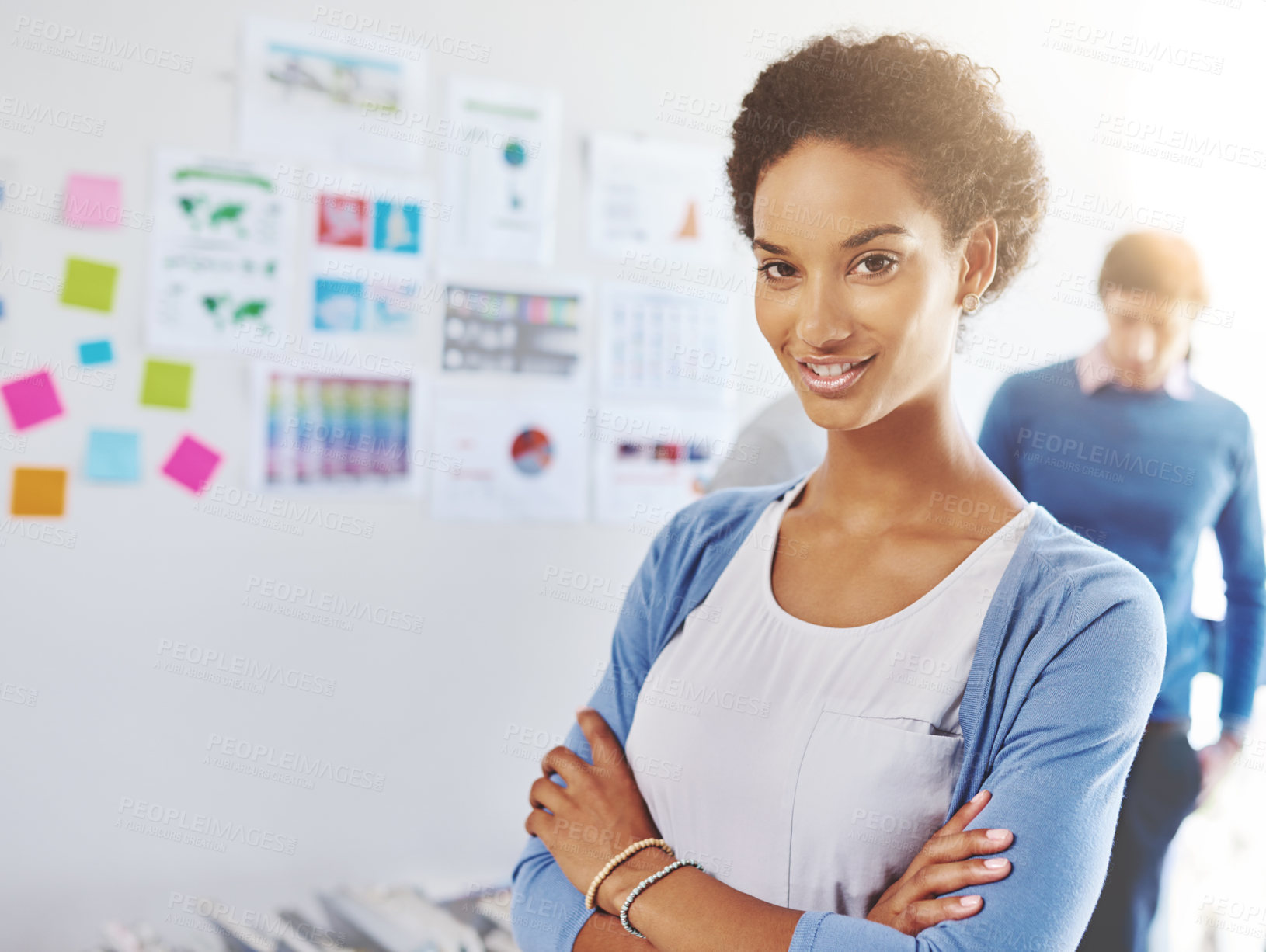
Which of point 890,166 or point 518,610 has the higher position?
point 890,166

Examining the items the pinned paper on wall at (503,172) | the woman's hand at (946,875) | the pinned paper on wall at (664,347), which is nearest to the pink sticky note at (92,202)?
the pinned paper on wall at (503,172)

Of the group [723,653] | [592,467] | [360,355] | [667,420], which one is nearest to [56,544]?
[360,355]

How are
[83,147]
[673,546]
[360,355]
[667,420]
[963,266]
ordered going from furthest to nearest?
[667,420] → [360,355] → [83,147] → [673,546] → [963,266]

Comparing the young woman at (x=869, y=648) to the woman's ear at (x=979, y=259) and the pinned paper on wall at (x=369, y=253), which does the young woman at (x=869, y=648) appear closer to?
the woman's ear at (x=979, y=259)

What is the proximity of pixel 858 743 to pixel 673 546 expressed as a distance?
1.09 feet

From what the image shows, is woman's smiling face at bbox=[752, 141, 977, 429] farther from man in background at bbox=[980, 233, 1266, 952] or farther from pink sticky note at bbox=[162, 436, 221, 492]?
pink sticky note at bbox=[162, 436, 221, 492]

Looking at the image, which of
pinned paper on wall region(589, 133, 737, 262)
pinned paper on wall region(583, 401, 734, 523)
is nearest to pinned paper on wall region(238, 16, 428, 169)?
pinned paper on wall region(589, 133, 737, 262)

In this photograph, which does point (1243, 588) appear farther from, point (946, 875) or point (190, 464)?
point (190, 464)

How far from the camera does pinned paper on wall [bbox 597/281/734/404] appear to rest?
244 centimetres

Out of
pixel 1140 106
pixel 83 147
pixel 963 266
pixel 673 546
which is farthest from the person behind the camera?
pixel 1140 106

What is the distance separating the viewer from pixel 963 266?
1.04 meters

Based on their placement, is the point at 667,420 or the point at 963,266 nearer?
the point at 963,266

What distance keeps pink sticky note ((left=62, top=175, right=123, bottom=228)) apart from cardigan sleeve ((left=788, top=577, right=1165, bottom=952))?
1804 millimetres

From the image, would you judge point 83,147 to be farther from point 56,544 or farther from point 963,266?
point 963,266
